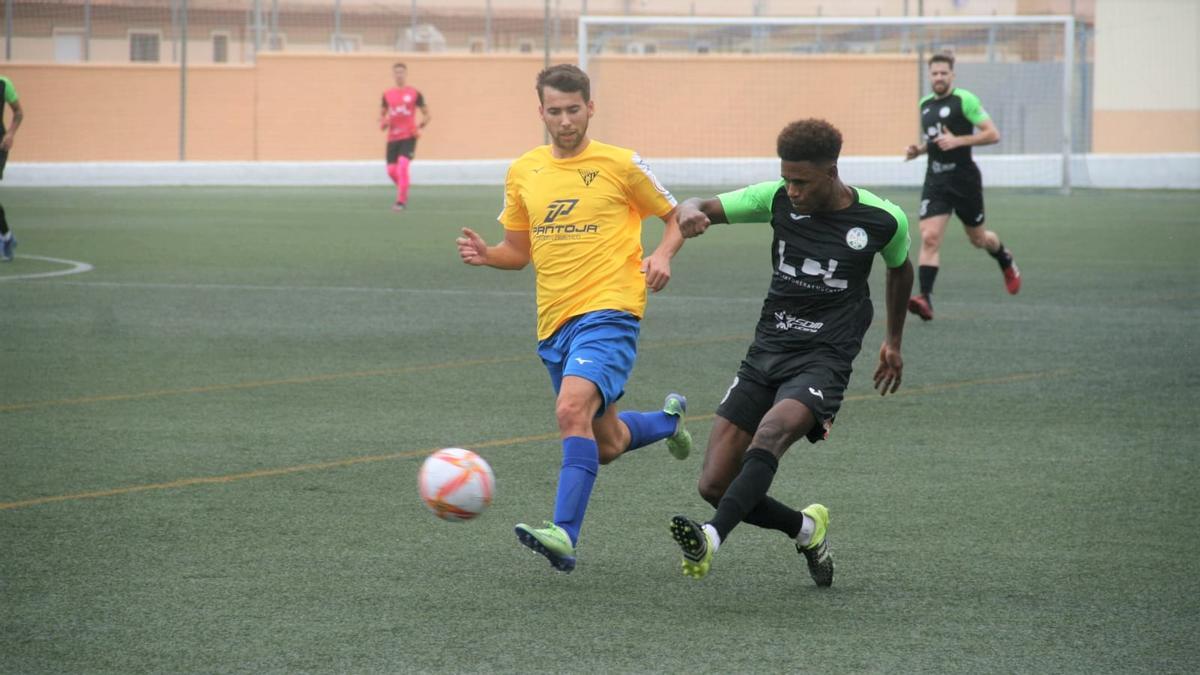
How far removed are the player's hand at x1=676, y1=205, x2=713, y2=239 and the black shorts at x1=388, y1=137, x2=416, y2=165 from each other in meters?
22.6

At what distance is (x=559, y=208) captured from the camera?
637 cm

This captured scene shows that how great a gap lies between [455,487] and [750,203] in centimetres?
149

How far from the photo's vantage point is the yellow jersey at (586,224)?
6238mm

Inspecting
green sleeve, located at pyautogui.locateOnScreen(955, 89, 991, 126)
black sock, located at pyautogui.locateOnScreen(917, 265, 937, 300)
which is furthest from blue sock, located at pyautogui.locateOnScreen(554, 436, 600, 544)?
green sleeve, located at pyautogui.locateOnScreen(955, 89, 991, 126)

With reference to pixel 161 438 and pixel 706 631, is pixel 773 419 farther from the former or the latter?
pixel 161 438

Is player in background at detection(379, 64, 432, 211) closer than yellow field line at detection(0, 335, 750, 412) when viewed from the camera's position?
No

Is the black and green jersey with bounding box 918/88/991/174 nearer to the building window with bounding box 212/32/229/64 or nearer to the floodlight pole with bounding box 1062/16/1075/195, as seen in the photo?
the floodlight pole with bounding box 1062/16/1075/195

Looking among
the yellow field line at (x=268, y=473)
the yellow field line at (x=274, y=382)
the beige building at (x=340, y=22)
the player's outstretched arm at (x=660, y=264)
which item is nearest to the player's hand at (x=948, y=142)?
the yellow field line at (x=274, y=382)

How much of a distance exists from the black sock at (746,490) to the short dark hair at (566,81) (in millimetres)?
1714

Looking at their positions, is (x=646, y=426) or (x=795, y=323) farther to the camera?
(x=646, y=426)

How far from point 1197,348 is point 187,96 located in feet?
104

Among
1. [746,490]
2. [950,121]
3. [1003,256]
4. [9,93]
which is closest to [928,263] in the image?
[1003,256]

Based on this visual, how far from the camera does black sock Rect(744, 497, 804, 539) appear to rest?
17.8 ft

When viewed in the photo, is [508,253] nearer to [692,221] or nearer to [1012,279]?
[692,221]
